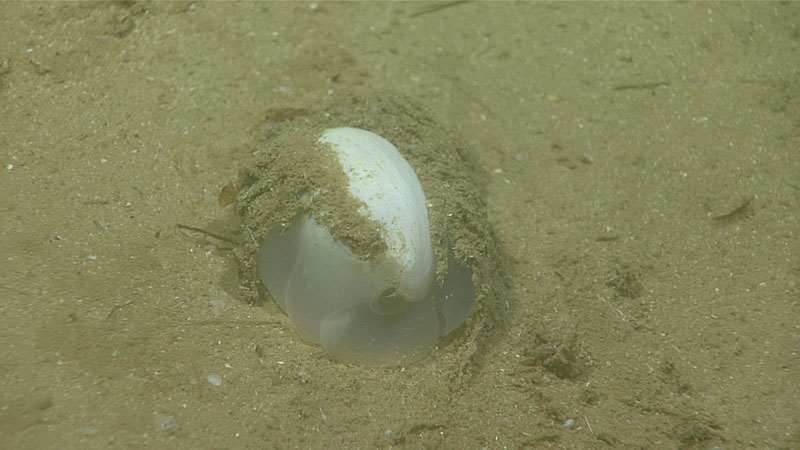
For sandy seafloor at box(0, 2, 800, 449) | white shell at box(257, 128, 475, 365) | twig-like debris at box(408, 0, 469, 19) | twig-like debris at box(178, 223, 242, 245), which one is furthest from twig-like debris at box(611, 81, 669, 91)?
twig-like debris at box(178, 223, 242, 245)

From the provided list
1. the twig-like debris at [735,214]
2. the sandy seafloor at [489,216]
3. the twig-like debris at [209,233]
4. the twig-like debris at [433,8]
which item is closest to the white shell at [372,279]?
the sandy seafloor at [489,216]

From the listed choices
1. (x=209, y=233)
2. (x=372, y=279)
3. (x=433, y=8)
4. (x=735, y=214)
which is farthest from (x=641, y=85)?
(x=209, y=233)

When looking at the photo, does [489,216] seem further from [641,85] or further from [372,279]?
[641,85]

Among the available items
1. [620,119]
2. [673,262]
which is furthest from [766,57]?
[673,262]

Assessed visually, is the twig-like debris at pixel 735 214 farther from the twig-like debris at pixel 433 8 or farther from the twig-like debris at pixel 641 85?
the twig-like debris at pixel 433 8

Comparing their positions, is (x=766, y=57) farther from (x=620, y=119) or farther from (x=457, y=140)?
(x=457, y=140)

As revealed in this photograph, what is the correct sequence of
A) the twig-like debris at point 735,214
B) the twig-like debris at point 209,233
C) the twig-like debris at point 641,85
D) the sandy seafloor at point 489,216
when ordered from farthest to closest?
the twig-like debris at point 641,85 → the twig-like debris at point 735,214 → the twig-like debris at point 209,233 → the sandy seafloor at point 489,216

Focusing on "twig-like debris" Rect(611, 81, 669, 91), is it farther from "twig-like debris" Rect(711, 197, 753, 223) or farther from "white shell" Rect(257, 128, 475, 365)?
"white shell" Rect(257, 128, 475, 365)
